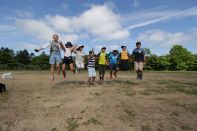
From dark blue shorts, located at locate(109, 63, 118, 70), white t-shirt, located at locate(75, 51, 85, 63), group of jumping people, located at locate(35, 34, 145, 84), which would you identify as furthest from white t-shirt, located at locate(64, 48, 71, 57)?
dark blue shorts, located at locate(109, 63, 118, 70)

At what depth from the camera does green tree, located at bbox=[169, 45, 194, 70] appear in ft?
336

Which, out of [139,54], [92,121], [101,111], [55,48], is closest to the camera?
[92,121]

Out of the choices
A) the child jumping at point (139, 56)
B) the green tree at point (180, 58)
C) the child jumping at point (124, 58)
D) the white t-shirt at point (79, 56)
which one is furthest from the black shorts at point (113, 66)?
the green tree at point (180, 58)

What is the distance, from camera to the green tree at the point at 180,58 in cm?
10239

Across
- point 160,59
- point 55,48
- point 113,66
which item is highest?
point 160,59

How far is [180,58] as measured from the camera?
10862 centimetres

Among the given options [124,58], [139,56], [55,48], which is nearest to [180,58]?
[124,58]

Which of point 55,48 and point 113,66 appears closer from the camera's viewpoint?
point 55,48

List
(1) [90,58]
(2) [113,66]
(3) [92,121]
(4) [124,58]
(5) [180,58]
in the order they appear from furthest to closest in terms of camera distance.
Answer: (5) [180,58] < (2) [113,66] < (4) [124,58] < (1) [90,58] < (3) [92,121]

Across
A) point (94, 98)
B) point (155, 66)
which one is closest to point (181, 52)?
point (155, 66)

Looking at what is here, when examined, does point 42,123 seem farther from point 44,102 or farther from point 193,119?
point 193,119

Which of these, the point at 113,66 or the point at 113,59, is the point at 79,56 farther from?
the point at 113,66

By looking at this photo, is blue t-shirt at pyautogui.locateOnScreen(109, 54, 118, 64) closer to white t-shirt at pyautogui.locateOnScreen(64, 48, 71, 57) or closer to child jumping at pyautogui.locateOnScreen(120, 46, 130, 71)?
child jumping at pyautogui.locateOnScreen(120, 46, 130, 71)

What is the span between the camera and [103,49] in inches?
631
